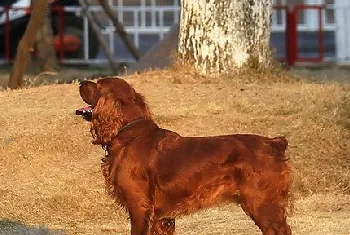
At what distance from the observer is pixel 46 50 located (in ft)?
66.4

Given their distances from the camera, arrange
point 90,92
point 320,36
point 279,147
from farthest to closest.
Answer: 1. point 320,36
2. point 279,147
3. point 90,92

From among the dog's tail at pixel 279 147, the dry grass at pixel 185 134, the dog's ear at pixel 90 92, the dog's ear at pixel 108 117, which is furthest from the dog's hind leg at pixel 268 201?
the dry grass at pixel 185 134

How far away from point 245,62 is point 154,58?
401cm

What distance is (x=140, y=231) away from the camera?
6809 millimetres

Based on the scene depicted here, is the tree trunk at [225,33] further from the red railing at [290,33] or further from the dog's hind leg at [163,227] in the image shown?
the red railing at [290,33]

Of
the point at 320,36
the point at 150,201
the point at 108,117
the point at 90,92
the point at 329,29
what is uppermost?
the point at 329,29

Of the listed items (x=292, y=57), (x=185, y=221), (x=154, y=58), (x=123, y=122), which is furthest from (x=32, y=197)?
(x=292, y=57)

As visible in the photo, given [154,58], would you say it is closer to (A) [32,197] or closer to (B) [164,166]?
(A) [32,197]

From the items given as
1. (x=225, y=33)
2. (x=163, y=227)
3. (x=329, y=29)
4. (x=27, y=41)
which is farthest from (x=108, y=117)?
(x=329, y=29)

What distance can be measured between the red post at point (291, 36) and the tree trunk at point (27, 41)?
28.2 ft

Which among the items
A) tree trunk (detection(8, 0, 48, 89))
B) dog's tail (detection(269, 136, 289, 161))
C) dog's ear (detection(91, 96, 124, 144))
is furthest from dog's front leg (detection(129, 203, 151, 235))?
tree trunk (detection(8, 0, 48, 89))

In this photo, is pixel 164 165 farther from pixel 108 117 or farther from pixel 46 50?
pixel 46 50

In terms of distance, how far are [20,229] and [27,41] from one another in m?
4.38

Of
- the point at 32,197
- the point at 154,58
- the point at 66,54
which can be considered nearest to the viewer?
the point at 32,197
